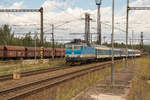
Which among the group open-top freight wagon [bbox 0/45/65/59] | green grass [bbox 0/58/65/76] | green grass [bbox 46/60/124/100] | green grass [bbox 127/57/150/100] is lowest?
green grass [bbox 0/58/65/76]

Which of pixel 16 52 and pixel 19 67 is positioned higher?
pixel 16 52

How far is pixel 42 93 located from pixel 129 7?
16621 mm

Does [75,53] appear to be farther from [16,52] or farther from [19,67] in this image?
[16,52]

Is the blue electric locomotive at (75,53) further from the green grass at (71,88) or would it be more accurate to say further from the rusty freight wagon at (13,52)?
the rusty freight wagon at (13,52)

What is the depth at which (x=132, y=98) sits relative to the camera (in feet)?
27.7

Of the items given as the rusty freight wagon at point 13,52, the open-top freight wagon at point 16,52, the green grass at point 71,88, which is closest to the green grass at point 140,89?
the green grass at point 71,88

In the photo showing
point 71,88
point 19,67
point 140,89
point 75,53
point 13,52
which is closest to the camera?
point 140,89

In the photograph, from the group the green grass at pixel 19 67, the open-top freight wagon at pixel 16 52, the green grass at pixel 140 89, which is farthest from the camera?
the open-top freight wagon at pixel 16 52

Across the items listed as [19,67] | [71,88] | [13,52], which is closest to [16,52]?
[13,52]

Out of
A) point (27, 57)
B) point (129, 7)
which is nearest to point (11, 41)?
point (27, 57)

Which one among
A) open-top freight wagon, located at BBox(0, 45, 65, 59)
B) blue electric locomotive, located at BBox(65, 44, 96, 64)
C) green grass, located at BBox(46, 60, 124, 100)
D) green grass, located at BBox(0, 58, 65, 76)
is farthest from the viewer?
open-top freight wagon, located at BBox(0, 45, 65, 59)

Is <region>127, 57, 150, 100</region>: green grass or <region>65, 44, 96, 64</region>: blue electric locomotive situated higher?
<region>65, 44, 96, 64</region>: blue electric locomotive

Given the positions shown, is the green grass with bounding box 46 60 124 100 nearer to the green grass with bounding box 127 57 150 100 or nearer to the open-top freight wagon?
the green grass with bounding box 127 57 150 100

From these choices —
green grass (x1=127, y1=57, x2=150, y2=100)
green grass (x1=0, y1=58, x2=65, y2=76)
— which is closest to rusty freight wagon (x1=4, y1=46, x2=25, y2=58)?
green grass (x1=0, y1=58, x2=65, y2=76)
